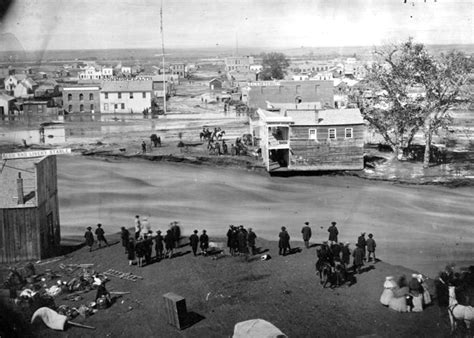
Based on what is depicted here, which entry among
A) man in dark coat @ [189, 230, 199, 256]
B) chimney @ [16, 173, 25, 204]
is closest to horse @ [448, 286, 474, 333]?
A: man in dark coat @ [189, 230, 199, 256]

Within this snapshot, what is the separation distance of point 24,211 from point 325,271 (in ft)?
17.8

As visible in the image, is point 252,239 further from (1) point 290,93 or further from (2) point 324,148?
(1) point 290,93

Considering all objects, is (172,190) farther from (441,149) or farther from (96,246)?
(441,149)

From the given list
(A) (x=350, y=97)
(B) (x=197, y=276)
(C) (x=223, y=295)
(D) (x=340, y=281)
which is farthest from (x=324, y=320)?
(A) (x=350, y=97)

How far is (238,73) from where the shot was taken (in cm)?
5594

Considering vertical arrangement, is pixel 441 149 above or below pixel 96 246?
above

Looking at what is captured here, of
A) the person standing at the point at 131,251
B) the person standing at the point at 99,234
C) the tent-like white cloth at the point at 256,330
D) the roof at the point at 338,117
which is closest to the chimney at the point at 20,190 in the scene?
the person standing at the point at 99,234

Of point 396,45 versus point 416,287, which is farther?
point 396,45

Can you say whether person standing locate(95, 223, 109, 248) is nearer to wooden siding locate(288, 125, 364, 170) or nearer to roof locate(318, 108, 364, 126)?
wooden siding locate(288, 125, 364, 170)

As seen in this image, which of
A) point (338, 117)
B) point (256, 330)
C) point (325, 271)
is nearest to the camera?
point (256, 330)

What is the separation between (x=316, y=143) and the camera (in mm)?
16859

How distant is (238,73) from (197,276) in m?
47.7

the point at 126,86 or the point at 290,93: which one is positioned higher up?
the point at 126,86

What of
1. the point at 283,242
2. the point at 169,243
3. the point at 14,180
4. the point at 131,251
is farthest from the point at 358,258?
the point at 14,180
